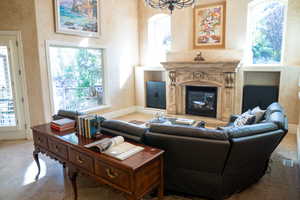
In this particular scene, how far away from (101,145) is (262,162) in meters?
2.08

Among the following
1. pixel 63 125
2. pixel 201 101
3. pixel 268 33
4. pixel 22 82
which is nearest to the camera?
pixel 63 125

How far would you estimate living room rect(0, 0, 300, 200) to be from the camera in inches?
90.7

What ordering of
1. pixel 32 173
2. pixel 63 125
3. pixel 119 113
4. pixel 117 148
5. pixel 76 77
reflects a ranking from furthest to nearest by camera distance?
pixel 119 113 < pixel 76 77 < pixel 32 173 < pixel 63 125 < pixel 117 148

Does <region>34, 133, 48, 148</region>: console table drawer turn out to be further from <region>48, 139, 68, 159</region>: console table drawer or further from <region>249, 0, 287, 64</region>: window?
<region>249, 0, 287, 64</region>: window

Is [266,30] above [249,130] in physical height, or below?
above

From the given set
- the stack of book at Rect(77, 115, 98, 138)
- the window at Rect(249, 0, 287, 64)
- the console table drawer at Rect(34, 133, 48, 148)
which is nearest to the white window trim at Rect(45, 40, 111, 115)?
the console table drawer at Rect(34, 133, 48, 148)

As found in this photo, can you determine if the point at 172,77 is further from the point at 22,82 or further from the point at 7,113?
the point at 7,113

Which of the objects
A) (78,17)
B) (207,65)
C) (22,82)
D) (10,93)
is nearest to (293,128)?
(207,65)

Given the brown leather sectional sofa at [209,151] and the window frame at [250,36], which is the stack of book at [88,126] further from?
the window frame at [250,36]

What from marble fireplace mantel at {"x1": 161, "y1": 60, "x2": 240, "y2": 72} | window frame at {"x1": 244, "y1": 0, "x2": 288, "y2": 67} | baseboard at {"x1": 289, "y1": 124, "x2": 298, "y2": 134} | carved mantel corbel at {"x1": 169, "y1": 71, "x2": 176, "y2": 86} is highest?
window frame at {"x1": 244, "y1": 0, "x2": 288, "y2": 67}

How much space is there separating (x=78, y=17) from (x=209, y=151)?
4468mm

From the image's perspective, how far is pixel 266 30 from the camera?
5008 mm

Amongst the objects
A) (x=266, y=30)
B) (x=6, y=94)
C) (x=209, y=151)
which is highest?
A: (x=266, y=30)

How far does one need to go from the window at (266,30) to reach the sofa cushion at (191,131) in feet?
12.6
